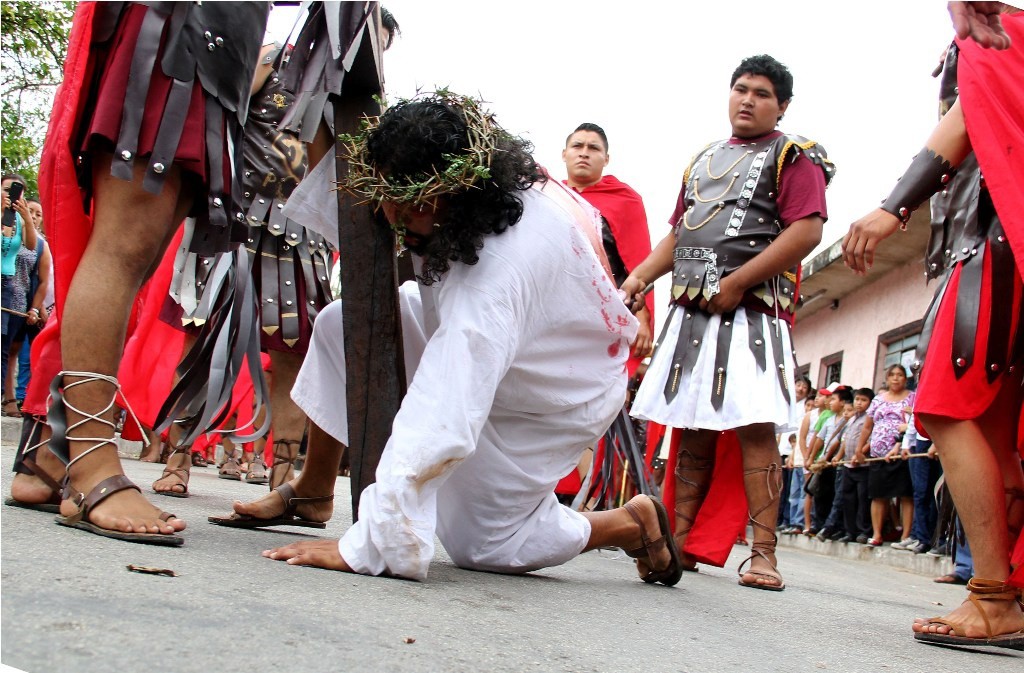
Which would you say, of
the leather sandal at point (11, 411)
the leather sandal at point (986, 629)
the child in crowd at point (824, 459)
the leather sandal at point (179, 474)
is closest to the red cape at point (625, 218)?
the leather sandal at point (179, 474)

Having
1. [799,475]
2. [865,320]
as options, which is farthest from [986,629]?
[865,320]

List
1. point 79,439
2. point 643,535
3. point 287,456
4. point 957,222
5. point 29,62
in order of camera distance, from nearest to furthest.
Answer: point 79,439 → point 957,222 → point 643,535 → point 287,456 → point 29,62

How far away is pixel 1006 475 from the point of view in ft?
10.9

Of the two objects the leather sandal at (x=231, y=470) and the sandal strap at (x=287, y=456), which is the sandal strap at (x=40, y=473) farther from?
the leather sandal at (x=231, y=470)

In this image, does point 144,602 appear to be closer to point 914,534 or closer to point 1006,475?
point 1006,475

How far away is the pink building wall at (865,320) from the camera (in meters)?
17.0

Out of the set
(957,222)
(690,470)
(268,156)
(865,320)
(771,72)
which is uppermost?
(865,320)

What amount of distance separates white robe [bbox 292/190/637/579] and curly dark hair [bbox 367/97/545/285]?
0.16 ft

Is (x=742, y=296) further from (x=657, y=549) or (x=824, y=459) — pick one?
(x=824, y=459)

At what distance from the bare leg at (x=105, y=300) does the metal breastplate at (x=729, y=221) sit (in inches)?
97.1

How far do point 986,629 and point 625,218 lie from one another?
3530 millimetres

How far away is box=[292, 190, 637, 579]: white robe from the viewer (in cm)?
272

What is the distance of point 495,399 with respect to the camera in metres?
3.21

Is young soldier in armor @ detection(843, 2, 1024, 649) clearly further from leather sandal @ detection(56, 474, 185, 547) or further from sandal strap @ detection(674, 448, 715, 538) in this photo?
leather sandal @ detection(56, 474, 185, 547)
